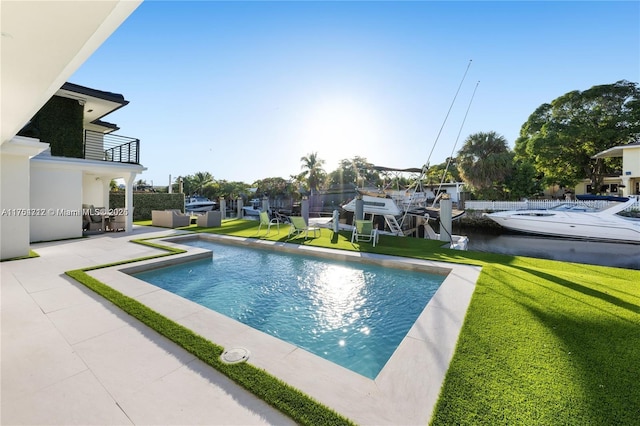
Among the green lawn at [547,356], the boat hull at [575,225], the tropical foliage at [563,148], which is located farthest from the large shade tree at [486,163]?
the green lawn at [547,356]

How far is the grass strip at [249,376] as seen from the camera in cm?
196

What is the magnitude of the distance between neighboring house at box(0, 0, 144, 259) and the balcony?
0.34 feet

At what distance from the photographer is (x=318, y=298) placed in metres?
5.07

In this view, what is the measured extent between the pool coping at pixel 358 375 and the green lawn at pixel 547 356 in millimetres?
152

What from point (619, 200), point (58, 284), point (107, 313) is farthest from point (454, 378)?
point (619, 200)

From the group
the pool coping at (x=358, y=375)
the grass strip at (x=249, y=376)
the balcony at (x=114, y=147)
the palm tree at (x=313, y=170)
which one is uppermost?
the palm tree at (x=313, y=170)

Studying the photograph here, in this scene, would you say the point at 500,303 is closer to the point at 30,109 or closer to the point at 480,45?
the point at 30,109

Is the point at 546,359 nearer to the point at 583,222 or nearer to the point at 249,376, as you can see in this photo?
the point at 249,376

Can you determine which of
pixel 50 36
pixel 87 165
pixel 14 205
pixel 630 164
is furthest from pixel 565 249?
pixel 87 165

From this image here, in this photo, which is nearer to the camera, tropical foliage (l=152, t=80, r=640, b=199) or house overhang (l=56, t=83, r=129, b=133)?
house overhang (l=56, t=83, r=129, b=133)

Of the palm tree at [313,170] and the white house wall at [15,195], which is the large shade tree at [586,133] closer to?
the palm tree at [313,170]

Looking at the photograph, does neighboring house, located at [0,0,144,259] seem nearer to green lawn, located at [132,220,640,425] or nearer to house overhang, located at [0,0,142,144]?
house overhang, located at [0,0,142,144]

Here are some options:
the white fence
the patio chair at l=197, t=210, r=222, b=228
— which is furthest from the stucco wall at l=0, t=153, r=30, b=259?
the white fence

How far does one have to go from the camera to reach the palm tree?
121 ft
